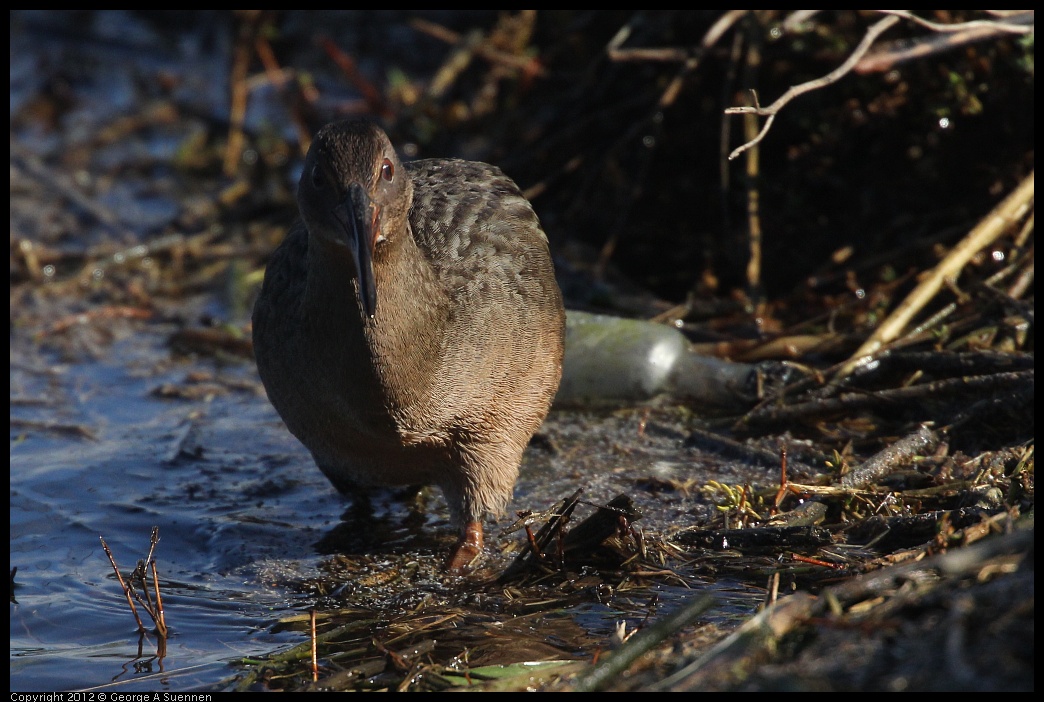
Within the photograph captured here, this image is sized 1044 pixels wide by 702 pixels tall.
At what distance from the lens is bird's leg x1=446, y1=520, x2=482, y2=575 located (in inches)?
178

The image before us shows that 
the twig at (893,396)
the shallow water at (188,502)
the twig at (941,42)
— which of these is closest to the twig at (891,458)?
the twig at (893,396)

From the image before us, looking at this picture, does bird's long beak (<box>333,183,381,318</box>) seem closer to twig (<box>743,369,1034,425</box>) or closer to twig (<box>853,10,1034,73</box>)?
twig (<box>743,369,1034,425</box>)

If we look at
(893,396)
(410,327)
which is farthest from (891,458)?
(410,327)

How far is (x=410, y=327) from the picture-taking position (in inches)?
163

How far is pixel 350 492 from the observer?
5207 millimetres

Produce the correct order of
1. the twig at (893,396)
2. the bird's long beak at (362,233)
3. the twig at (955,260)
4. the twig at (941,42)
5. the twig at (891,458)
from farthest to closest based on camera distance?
1. the twig at (955,260)
2. the twig at (941,42)
3. the twig at (893,396)
4. the twig at (891,458)
5. the bird's long beak at (362,233)

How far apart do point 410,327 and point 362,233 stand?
1.58 ft

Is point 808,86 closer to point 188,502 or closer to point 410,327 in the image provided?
point 410,327

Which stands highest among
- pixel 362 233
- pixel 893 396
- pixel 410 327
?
pixel 362 233

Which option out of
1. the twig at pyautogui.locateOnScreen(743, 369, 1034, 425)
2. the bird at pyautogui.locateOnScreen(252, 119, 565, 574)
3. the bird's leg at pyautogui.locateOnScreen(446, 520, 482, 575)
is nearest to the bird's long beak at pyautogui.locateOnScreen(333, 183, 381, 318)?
the bird at pyautogui.locateOnScreen(252, 119, 565, 574)

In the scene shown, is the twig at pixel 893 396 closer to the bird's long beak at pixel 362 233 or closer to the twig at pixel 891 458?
A: the twig at pixel 891 458

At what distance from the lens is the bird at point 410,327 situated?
13.0 ft

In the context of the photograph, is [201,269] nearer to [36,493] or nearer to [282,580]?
[36,493]

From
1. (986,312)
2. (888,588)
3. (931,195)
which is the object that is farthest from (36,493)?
(931,195)
